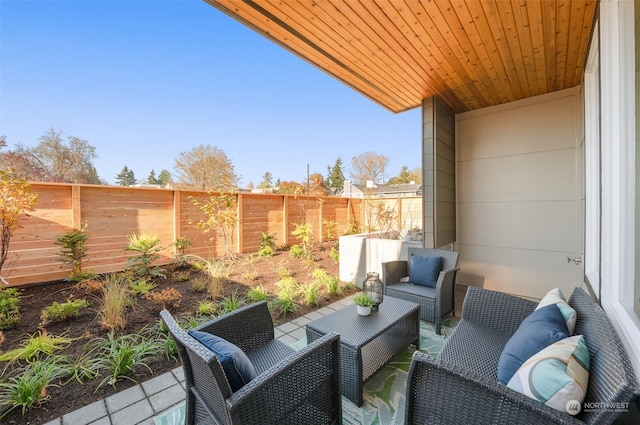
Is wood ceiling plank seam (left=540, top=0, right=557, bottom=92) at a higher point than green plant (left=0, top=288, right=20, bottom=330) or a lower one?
higher

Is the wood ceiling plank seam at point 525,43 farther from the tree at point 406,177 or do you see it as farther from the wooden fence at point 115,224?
the tree at point 406,177

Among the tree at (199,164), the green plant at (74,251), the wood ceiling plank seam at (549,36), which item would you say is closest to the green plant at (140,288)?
the green plant at (74,251)

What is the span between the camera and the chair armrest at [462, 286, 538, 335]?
1.97 meters

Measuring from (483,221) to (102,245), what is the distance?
6.27 m

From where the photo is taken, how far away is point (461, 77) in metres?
3.31

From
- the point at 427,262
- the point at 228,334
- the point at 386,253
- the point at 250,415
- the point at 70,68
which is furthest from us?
the point at 70,68

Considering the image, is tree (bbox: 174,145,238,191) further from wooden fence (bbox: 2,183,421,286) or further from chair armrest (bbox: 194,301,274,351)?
chair armrest (bbox: 194,301,274,351)

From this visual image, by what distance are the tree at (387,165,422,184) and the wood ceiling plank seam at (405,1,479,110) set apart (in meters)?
15.9

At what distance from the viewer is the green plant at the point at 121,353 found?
2062 millimetres

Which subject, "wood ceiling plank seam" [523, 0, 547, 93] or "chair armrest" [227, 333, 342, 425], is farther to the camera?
"wood ceiling plank seam" [523, 0, 547, 93]

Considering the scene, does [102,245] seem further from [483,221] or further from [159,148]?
[159,148]

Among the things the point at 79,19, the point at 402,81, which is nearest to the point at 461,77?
the point at 402,81

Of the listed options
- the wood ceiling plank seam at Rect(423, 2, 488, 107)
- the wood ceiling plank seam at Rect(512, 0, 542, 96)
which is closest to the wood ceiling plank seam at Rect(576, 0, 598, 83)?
the wood ceiling plank seam at Rect(512, 0, 542, 96)

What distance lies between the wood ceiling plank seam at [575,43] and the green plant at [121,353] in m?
4.51
